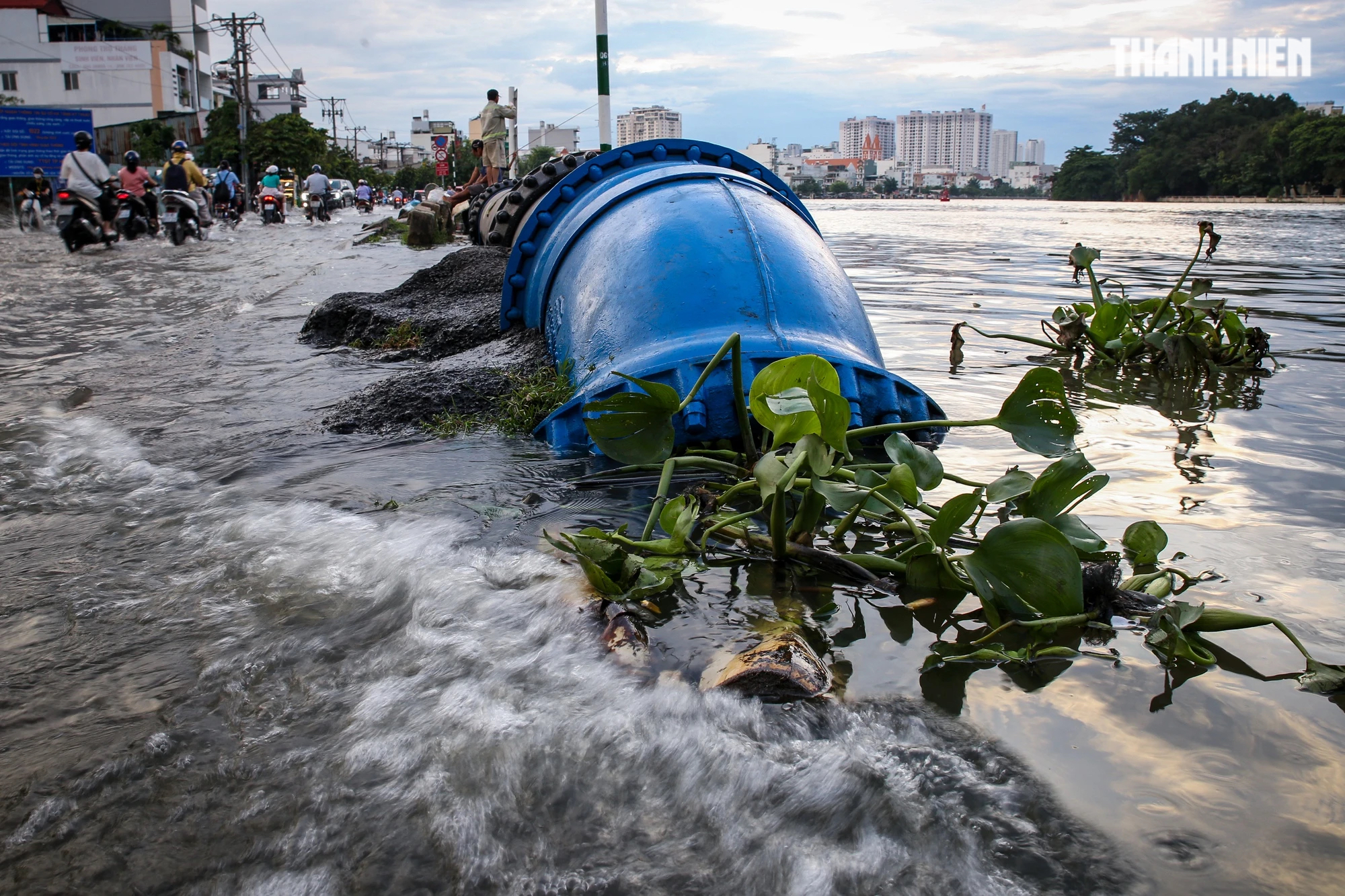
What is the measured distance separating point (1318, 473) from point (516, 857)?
9.52 feet

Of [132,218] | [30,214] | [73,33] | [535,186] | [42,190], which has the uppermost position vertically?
[73,33]

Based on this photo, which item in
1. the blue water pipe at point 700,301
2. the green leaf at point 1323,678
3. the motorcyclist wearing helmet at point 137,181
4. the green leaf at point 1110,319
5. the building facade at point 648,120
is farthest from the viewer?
the building facade at point 648,120

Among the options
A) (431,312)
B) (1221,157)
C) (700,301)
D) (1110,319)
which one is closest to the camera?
(700,301)

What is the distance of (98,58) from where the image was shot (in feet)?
174

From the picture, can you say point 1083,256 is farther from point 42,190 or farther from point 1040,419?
point 42,190

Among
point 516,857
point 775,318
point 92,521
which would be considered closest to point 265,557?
point 92,521

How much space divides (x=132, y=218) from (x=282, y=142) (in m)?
41.9

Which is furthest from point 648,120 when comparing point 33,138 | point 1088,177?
point 33,138

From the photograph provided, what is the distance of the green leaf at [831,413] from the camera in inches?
84.2

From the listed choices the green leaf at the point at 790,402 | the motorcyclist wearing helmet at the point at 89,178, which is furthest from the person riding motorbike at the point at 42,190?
the green leaf at the point at 790,402

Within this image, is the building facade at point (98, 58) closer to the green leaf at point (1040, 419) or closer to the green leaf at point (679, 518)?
the green leaf at point (679, 518)

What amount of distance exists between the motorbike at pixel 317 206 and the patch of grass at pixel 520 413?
2505 centimetres

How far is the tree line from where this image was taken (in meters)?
49.5

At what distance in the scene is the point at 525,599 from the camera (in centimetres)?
216
